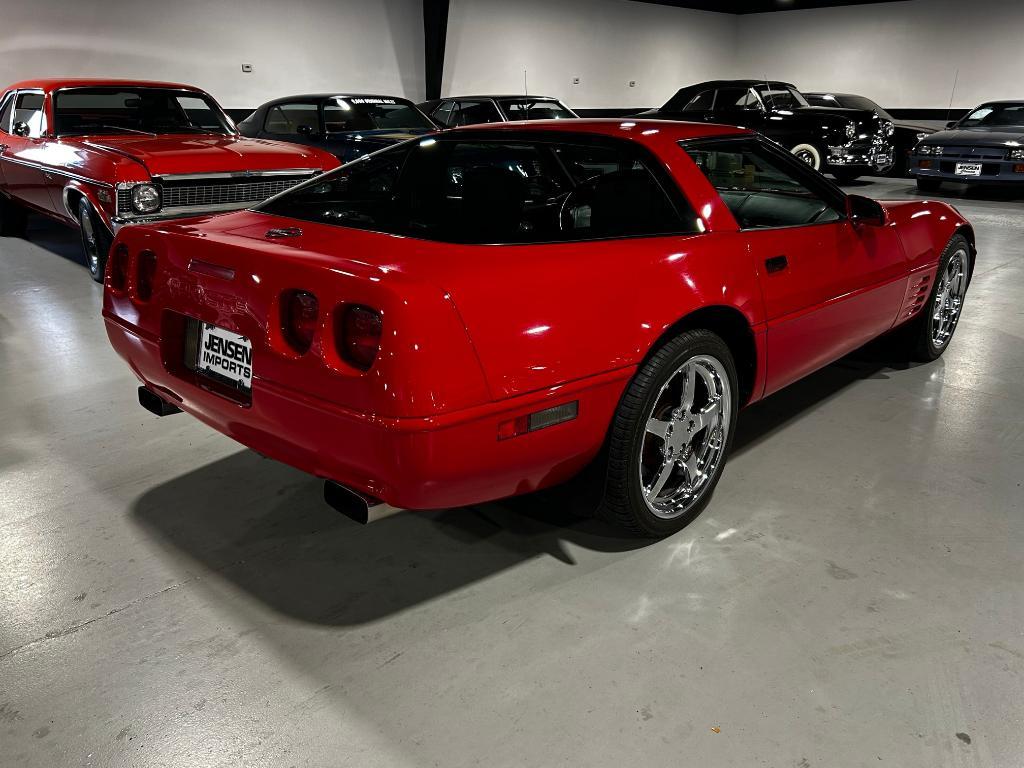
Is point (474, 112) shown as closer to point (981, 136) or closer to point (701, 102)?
point (701, 102)

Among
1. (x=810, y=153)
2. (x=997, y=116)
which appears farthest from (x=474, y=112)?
(x=997, y=116)

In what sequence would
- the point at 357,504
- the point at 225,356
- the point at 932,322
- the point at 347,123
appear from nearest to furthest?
1. the point at 357,504
2. the point at 225,356
3. the point at 932,322
4. the point at 347,123

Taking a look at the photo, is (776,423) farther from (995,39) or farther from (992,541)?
(995,39)

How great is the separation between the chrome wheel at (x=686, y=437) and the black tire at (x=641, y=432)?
13 mm

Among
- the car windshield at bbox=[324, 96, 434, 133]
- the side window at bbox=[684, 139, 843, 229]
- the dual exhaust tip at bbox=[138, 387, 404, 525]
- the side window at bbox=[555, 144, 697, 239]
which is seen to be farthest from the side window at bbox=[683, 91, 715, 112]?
the dual exhaust tip at bbox=[138, 387, 404, 525]

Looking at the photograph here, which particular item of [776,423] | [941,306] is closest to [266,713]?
[776,423]

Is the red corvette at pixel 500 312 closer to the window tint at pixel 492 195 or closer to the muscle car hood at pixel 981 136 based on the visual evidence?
the window tint at pixel 492 195

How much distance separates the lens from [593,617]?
1.82 m

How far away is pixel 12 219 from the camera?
22.2 ft

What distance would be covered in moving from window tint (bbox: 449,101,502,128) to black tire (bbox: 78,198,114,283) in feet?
17.8

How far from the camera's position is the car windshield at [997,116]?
30.9ft

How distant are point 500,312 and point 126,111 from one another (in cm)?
524

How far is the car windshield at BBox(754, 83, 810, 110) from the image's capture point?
402 inches

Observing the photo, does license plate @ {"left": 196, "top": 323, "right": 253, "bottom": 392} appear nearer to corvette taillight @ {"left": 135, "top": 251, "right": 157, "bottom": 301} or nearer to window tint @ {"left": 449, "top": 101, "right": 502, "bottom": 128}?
corvette taillight @ {"left": 135, "top": 251, "right": 157, "bottom": 301}
